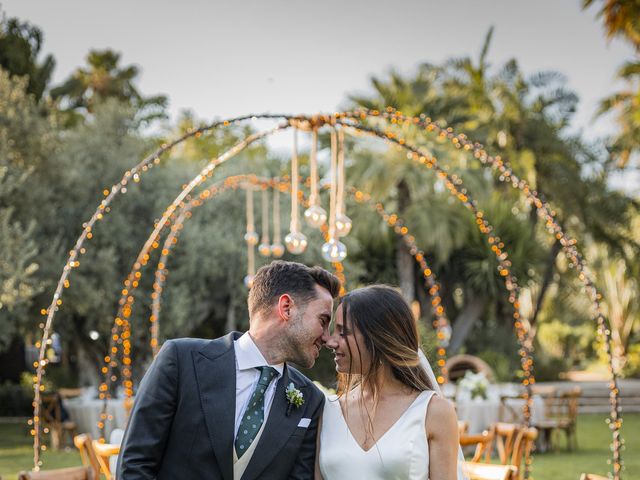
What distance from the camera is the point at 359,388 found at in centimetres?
344

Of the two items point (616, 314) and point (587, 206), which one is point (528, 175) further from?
point (616, 314)

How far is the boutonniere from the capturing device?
321cm

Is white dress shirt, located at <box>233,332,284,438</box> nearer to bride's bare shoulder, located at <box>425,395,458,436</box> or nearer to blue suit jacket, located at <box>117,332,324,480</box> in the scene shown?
blue suit jacket, located at <box>117,332,324,480</box>

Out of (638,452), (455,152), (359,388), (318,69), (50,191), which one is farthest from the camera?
(455,152)

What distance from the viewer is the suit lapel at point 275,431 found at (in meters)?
3.08

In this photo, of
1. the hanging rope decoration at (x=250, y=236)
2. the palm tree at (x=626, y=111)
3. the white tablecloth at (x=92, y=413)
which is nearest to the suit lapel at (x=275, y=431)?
the hanging rope decoration at (x=250, y=236)

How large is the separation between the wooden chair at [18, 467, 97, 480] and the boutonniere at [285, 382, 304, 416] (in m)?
2.07

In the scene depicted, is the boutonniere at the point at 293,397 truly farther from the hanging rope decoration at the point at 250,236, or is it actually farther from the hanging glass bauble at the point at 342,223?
the hanging rope decoration at the point at 250,236

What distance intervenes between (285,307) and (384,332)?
1.15 ft

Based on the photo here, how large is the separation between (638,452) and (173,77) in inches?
835

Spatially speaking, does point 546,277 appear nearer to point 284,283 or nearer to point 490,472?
point 490,472

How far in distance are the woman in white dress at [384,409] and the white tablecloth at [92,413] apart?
11728 millimetres

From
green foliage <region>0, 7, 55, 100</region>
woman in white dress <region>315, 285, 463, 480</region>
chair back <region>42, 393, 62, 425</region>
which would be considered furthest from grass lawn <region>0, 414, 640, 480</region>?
woman in white dress <region>315, 285, 463, 480</region>

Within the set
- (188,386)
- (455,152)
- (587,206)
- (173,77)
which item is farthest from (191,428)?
(173,77)
